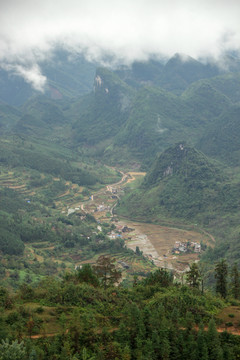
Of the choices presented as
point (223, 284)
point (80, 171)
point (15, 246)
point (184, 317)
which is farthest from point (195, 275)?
point (80, 171)

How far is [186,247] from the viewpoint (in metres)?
72.8

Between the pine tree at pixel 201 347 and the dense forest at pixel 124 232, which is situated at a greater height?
the dense forest at pixel 124 232

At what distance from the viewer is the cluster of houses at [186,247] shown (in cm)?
7162

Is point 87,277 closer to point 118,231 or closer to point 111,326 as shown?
point 111,326

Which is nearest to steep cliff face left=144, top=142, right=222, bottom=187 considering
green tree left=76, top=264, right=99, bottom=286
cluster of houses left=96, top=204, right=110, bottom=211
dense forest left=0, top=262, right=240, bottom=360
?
cluster of houses left=96, top=204, right=110, bottom=211

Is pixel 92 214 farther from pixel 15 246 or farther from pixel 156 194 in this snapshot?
pixel 15 246

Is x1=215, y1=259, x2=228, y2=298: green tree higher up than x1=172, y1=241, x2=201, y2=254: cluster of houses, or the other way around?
x1=172, y1=241, x2=201, y2=254: cluster of houses

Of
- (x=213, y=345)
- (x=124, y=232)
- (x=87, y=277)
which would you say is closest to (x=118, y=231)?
(x=124, y=232)

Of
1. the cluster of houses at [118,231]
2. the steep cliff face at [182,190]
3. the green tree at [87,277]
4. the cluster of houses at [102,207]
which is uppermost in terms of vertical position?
the steep cliff face at [182,190]

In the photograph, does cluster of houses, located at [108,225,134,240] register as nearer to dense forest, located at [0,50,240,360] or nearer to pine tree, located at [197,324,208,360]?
dense forest, located at [0,50,240,360]

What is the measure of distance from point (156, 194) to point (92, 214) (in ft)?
59.0

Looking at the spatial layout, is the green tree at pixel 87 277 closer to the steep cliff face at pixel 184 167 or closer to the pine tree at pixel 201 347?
the pine tree at pixel 201 347

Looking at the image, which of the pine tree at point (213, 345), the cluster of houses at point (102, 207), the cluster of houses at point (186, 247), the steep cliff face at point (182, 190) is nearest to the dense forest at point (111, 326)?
the pine tree at point (213, 345)

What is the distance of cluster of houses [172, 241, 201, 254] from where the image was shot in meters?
71.6
